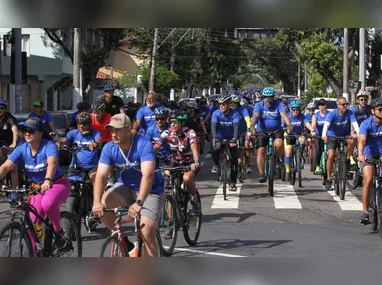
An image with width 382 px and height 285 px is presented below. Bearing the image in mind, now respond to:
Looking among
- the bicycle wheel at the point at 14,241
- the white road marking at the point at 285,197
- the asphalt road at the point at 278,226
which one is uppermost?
the bicycle wheel at the point at 14,241

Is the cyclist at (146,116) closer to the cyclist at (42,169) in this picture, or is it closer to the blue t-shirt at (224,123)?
the blue t-shirt at (224,123)

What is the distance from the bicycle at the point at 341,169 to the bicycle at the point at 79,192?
523cm

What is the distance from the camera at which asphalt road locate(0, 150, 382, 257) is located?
9.31 metres

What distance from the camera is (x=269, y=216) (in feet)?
40.1

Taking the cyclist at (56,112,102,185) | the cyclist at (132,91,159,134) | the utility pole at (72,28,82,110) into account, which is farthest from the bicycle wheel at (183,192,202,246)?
the utility pole at (72,28,82,110)

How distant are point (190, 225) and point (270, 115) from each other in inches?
203

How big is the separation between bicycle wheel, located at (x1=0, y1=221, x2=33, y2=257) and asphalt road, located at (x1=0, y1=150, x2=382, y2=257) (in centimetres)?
178

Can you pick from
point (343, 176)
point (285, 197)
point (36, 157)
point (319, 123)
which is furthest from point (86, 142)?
point (319, 123)

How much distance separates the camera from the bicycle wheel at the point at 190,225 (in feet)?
30.9

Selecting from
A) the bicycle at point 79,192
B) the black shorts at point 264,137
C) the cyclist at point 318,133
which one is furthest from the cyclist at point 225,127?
the bicycle at point 79,192

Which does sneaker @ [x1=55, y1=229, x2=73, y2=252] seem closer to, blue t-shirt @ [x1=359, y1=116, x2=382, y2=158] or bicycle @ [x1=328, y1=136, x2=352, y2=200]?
blue t-shirt @ [x1=359, y1=116, x2=382, y2=158]
